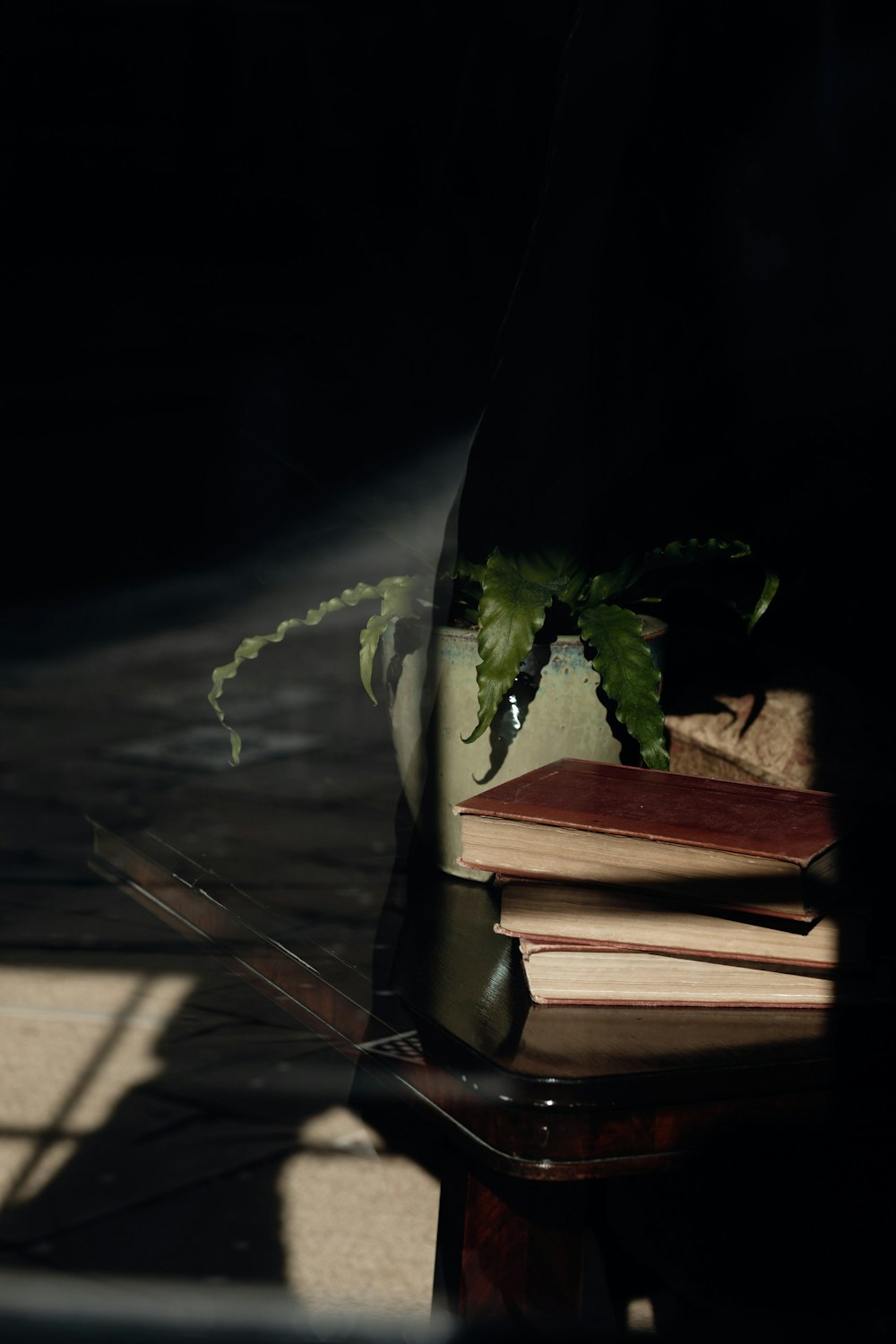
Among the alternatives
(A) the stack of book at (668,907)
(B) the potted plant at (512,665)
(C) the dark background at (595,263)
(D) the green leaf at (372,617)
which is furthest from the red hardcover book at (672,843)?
(C) the dark background at (595,263)

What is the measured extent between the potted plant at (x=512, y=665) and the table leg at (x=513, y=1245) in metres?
0.29

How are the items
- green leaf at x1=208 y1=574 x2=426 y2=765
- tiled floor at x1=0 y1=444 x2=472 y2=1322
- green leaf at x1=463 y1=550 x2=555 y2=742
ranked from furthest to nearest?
tiled floor at x1=0 y1=444 x2=472 y2=1322
green leaf at x1=208 y1=574 x2=426 y2=765
green leaf at x1=463 y1=550 x2=555 y2=742

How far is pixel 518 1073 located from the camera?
609 mm

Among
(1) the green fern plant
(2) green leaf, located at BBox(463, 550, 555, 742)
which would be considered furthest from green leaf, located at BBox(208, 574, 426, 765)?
(2) green leaf, located at BBox(463, 550, 555, 742)

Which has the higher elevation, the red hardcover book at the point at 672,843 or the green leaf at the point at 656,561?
the green leaf at the point at 656,561

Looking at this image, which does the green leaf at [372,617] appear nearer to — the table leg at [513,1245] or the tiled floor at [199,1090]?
the tiled floor at [199,1090]

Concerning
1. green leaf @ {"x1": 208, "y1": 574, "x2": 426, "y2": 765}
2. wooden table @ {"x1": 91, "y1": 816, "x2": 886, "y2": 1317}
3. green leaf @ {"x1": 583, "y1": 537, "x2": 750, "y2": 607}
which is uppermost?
green leaf @ {"x1": 583, "y1": 537, "x2": 750, "y2": 607}

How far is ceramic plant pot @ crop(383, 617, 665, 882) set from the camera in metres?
0.91

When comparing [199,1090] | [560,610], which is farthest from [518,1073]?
[199,1090]

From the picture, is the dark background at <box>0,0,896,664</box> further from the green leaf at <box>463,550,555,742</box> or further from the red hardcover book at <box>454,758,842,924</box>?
the red hardcover book at <box>454,758,842,924</box>

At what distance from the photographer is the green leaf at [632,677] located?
87 cm

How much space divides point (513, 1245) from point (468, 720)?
1.24ft

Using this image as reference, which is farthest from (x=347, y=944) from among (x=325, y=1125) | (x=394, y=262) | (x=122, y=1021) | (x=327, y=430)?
(x=122, y=1021)

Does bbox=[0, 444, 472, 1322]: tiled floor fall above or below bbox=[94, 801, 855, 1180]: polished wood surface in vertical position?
below
